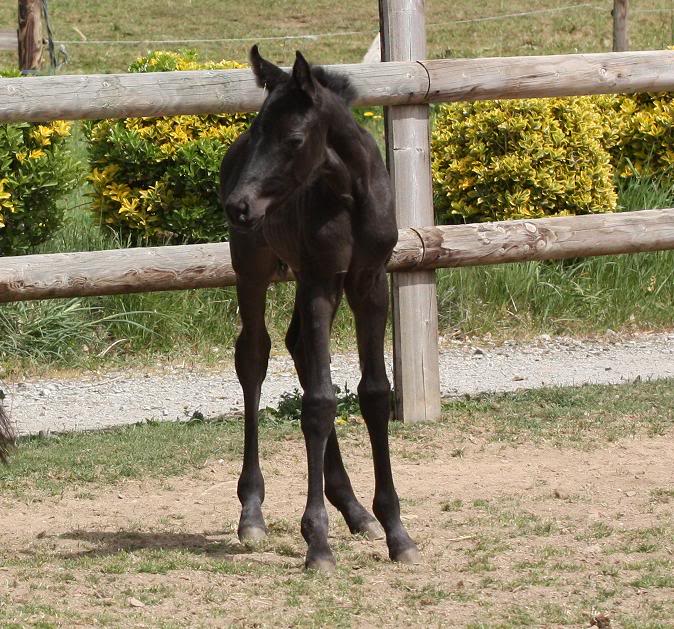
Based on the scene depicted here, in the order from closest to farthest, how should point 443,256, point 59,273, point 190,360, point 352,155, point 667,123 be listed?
point 352,155 < point 59,273 < point 443,256 < point 190,360 < point 667,123

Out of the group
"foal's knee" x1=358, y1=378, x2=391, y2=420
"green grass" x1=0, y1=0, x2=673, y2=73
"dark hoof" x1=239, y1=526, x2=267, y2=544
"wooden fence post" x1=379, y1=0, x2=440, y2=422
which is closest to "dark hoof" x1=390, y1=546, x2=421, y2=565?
"foal's knee" x1=358, y1=378, x2=391, y2=420

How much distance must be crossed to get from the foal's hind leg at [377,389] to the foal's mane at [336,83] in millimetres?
636

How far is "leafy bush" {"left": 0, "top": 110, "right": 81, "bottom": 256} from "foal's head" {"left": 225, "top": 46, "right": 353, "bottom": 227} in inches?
170

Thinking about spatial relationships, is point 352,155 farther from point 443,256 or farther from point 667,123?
point 667,123

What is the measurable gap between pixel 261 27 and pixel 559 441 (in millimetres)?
16535

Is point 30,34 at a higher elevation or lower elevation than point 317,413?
higher

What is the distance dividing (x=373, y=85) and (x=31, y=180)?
2912 mm

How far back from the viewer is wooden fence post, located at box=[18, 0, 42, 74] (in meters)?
13.1

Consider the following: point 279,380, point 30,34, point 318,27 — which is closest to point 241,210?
point 279,380

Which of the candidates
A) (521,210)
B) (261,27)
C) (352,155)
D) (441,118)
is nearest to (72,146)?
(441,118)

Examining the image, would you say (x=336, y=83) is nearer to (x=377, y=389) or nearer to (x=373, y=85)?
(x=377, y=389)

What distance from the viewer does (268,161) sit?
3922 mm

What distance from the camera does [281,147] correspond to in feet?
12.9

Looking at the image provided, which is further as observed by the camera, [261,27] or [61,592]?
[261,27]
